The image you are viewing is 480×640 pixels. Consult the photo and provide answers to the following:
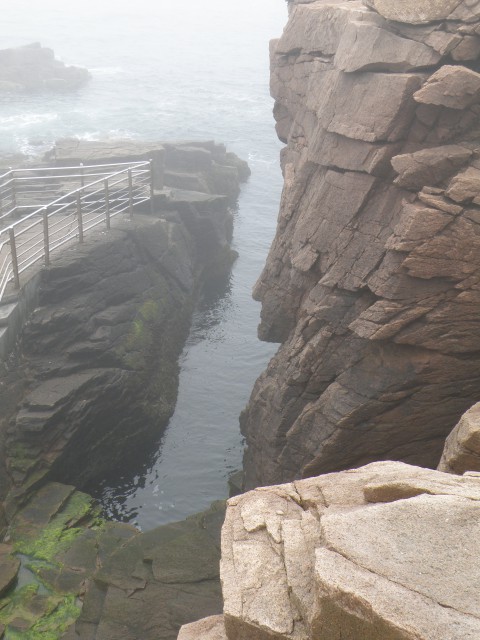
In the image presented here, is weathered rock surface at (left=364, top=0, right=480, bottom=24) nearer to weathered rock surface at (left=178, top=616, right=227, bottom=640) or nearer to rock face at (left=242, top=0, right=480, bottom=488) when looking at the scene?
A: rock face at (left=242, top=0, right=480, bottom=488)

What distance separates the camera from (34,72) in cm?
6662

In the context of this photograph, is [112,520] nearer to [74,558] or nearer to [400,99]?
[74,558]

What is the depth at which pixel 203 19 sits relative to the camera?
424ft

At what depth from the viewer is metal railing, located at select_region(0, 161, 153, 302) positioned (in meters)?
19.0

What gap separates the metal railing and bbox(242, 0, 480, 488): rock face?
6920 millimetres

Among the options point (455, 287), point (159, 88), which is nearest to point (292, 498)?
point (455, 287)

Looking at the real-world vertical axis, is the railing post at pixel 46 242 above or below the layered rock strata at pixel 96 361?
above

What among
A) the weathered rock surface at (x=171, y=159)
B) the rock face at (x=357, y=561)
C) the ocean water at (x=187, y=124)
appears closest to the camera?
the rock face at (x=357, y=561)

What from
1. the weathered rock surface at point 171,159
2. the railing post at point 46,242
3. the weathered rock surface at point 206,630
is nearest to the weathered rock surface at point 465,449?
the weathered rock surface at point 206,630

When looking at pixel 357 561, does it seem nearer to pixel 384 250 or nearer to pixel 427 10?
pixel 384 250

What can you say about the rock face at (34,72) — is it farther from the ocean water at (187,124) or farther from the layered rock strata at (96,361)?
the layered rock strata at (96,361)

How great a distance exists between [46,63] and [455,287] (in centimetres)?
6481

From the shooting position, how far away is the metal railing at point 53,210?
747 inches

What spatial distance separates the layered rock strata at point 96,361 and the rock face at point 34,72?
149 feet
